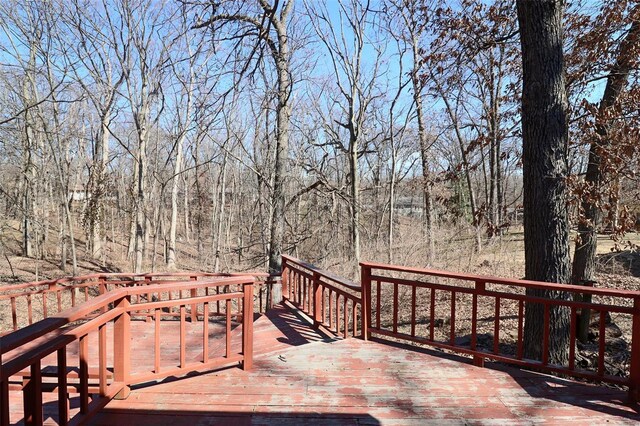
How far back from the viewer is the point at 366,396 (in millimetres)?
3492

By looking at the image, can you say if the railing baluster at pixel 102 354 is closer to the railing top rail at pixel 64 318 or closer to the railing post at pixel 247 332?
the railing top rail at pixel 64 318

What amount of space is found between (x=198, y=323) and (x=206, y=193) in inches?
1041

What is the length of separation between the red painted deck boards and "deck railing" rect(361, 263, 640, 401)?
195 millimetres

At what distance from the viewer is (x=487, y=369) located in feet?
13.6

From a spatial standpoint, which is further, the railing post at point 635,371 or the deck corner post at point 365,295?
the deck corner post at point 365,295

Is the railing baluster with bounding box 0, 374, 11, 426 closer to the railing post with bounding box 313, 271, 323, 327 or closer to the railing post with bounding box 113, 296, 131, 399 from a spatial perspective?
the railing post with bounding box 113, 296, 131, 399

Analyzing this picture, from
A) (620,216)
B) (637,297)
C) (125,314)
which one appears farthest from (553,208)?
(125,314)

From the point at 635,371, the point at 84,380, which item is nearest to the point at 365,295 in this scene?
the point at 635,371

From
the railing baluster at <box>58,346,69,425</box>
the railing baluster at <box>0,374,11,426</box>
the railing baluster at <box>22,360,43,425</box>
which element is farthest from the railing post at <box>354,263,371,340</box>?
the railing baluster at <box>0,374,11,426</box>

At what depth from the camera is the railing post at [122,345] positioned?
3.18m

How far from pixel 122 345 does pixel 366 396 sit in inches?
79.1

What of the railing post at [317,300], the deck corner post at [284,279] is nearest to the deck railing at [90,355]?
the railing post at [317,300]

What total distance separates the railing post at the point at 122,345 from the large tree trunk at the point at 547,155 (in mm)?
4657

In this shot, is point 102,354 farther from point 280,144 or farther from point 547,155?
point 280,144
